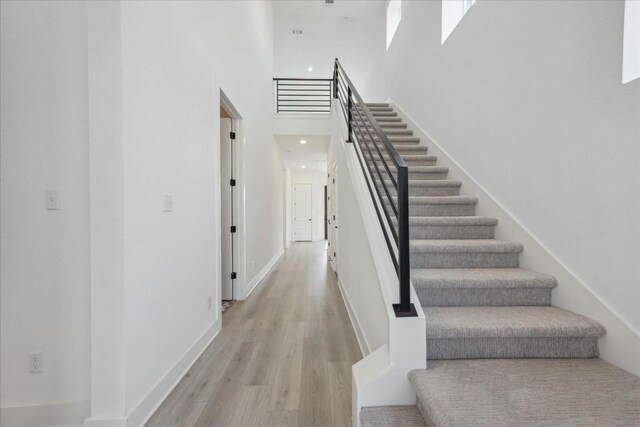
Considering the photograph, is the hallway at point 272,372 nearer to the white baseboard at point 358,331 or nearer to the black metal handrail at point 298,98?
the white baseboard at point 358,331

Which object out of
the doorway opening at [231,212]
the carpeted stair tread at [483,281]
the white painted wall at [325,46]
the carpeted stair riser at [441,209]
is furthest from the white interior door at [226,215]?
the white painted wall at [325,46]

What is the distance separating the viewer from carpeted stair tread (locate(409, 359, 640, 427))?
1005 mm

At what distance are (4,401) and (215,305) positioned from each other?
4.28 feet

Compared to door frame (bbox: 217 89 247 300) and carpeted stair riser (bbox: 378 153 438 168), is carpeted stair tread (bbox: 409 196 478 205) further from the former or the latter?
door frame (bbox: 217 89 247 300)

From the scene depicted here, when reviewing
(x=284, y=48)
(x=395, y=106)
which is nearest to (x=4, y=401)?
(x=395, y=106)

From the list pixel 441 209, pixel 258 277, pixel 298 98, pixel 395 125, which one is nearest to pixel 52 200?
pixel 441 209

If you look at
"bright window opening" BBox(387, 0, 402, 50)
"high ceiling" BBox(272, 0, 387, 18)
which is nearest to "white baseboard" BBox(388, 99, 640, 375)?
"bright window opening" BBox(387, 0, 402, 50)

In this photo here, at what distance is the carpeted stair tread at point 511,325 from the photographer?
4.56 ft

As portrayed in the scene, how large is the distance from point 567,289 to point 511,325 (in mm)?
531

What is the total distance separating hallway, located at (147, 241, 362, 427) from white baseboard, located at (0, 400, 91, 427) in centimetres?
37

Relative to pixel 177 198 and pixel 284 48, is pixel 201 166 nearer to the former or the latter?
pixel 177 198

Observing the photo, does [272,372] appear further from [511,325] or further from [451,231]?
[451,231]

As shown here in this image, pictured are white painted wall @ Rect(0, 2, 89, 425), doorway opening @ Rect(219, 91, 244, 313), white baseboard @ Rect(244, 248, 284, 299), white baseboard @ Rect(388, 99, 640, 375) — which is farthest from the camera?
white baseboard @ Rect(244, 248, 284, 299)

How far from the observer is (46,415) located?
1.46 metres
